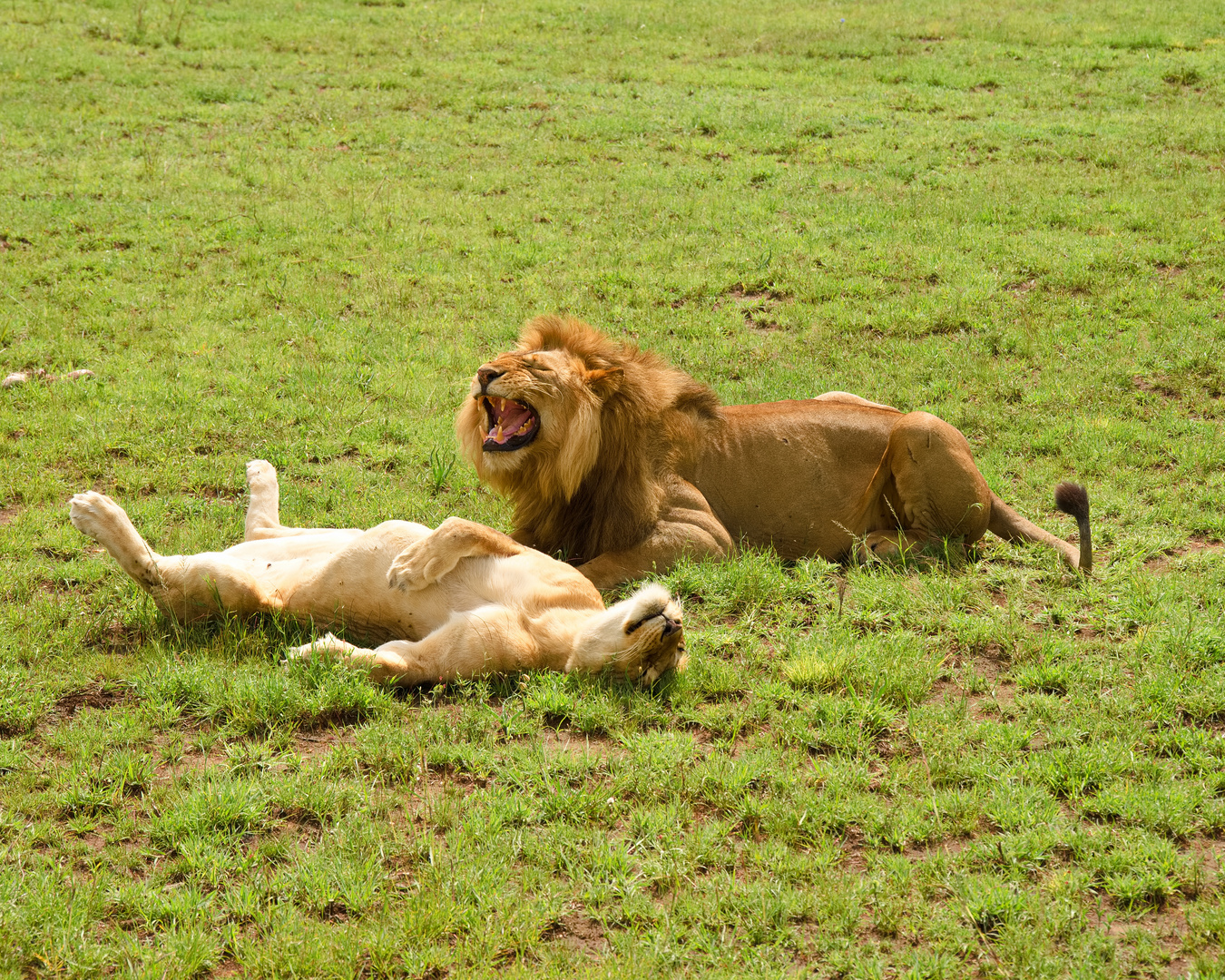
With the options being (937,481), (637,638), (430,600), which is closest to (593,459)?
(430,600)

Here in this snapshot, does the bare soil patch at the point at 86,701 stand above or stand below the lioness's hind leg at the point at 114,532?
below

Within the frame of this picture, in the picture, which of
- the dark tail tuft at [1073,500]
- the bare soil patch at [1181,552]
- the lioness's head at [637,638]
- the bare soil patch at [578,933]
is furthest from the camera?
the bare soil patch at [1181,552]

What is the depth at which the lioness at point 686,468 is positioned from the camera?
5910 mm

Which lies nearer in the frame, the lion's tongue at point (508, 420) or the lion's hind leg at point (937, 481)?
the lion's tongue at point (508, 420)

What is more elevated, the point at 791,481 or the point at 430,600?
the point at 791,481

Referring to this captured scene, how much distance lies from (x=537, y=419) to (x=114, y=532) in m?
Result: 2.17

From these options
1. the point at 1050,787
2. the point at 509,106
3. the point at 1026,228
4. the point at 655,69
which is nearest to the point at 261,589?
the point at 1050,787

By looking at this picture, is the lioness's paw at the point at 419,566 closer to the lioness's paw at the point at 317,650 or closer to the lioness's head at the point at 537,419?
the lioness's paw at the point at 317,650

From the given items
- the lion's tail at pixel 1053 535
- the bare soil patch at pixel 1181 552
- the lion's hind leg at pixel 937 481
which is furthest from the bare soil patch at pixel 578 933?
the bare soil patch at pixel 1181 552

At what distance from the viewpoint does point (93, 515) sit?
472 cm

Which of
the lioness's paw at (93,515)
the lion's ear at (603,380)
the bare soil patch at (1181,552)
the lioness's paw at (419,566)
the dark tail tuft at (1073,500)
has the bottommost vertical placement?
the bare soil patch at (1181,552)

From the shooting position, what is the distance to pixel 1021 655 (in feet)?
16.4

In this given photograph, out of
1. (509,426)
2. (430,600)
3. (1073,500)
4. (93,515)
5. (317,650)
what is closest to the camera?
(317,650)

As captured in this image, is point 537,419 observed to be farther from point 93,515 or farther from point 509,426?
point 93,515
